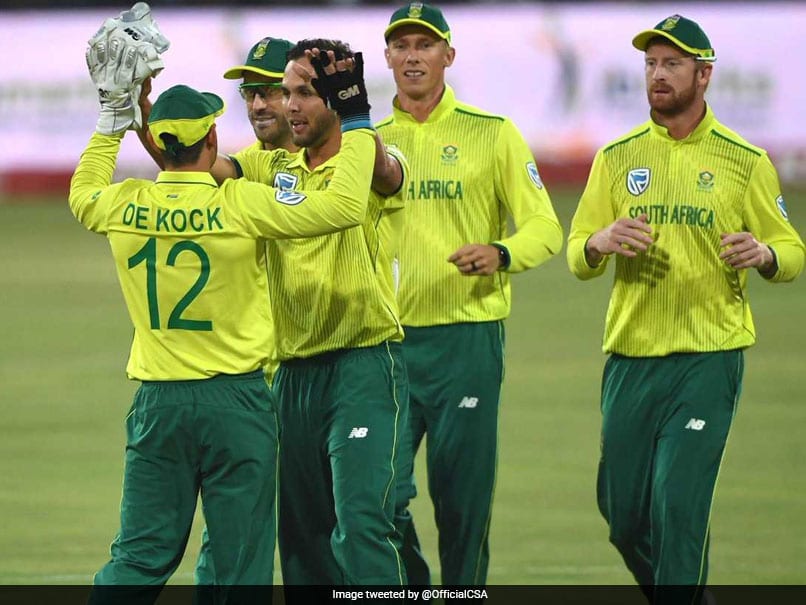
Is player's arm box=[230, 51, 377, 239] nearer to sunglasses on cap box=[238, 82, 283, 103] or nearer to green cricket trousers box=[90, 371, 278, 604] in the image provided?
green cricket trousers box=[90, 371, 278, 604]

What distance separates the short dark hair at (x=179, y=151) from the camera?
5.55m

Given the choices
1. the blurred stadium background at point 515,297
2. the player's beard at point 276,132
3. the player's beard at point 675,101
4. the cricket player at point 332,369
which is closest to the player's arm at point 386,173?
the cricket player at point 332,369

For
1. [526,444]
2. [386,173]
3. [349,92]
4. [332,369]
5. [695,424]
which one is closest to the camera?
[349,92]

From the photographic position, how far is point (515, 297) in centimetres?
1762

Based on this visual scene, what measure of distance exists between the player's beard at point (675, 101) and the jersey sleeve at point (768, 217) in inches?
15.0

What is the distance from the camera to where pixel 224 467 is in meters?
5.51

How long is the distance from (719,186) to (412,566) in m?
2.04

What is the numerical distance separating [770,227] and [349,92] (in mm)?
1911

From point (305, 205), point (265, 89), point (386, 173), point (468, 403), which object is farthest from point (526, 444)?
point (305, 205)

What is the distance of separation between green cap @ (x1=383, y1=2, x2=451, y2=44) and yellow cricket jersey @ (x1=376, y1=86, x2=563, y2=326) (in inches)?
14.8

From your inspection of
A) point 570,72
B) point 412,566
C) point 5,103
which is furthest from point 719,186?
point 5,103

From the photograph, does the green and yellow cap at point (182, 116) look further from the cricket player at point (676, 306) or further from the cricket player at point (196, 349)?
the cricket player at point (676, 306)

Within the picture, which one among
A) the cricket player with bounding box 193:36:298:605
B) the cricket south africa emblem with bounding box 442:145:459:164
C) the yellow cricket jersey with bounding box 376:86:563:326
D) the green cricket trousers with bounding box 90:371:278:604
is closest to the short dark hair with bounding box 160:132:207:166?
the green cricket trousers with bounding box 90:371:278:604

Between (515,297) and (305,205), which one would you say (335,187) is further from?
(515,297)
